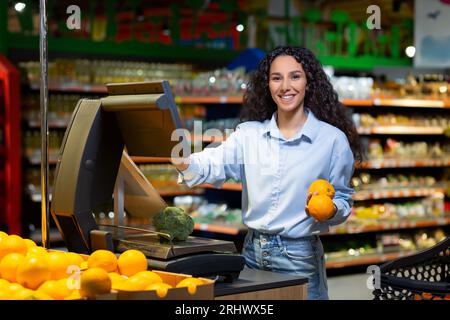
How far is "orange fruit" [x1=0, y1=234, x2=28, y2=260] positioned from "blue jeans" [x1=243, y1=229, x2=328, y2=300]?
996mm

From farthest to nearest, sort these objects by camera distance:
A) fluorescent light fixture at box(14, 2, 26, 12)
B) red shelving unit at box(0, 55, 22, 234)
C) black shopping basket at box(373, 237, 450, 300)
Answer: fluorescent light fixture at box(14, 2, 26, 12) → red shelving unit at box(0, 55, 22, 234) → black shopping basket at box(373, 237, 450, 300)

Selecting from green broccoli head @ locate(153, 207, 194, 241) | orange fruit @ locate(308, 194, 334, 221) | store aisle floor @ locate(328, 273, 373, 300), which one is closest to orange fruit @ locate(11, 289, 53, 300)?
green broccoli head @ locate(153, 207, 194, 241)

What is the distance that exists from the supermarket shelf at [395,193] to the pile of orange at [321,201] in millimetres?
5303

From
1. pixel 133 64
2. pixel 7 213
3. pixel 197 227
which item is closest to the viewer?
pixel 197 227

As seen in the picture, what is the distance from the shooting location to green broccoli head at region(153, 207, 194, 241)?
2557 mm

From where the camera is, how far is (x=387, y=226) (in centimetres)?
838

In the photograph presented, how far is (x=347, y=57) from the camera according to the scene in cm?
1009

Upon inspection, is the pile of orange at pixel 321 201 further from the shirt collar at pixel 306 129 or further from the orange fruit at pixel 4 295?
the orange fruit at pixel 4 295

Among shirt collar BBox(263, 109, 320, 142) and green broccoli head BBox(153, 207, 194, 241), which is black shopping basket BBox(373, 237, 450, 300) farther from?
green broccoli head BBox(153, 207, 194, 241)

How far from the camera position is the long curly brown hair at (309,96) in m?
3.24

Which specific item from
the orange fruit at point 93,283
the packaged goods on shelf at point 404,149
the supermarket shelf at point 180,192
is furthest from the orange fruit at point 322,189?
the supermarket shelf at point 180,192

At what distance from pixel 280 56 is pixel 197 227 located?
13.8 feet
